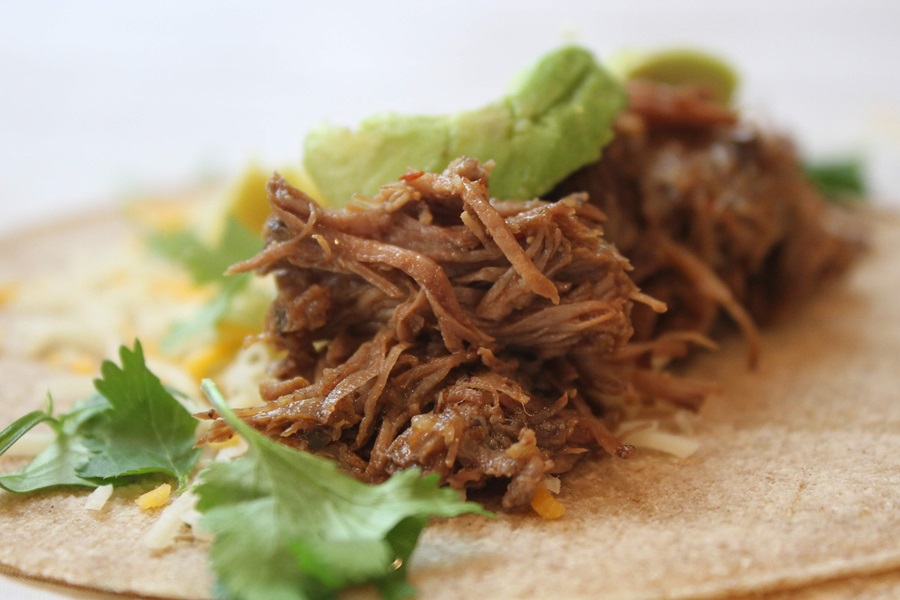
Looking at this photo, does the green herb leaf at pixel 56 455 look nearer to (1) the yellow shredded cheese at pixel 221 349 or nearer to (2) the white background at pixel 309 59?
(1) the yellow shredded cheese at pixel 221 349

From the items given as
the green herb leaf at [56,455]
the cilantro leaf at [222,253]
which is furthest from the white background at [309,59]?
the green herb leaf at [56,455]

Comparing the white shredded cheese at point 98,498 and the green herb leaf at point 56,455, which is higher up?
the green herb leaf at point 56,455

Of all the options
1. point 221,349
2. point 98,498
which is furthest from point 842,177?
point 98,498

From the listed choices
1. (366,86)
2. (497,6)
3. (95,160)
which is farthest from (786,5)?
(95,160)

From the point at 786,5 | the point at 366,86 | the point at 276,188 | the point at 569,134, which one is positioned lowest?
the point at 786,5

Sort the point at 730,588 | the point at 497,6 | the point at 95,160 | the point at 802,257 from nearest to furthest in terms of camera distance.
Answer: the point at 730,588 → the point at 802,257 → the point at 95,160 → the point at 497,6

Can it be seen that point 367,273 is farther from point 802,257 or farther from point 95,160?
point 95,160

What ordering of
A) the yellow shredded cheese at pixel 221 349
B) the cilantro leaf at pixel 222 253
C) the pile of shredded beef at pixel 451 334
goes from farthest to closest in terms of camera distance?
the cilantro leaf at pixel 222 253, the yellow shredded cheese at pixel 221 349, the pile of shredded beef at pixel 451 334
